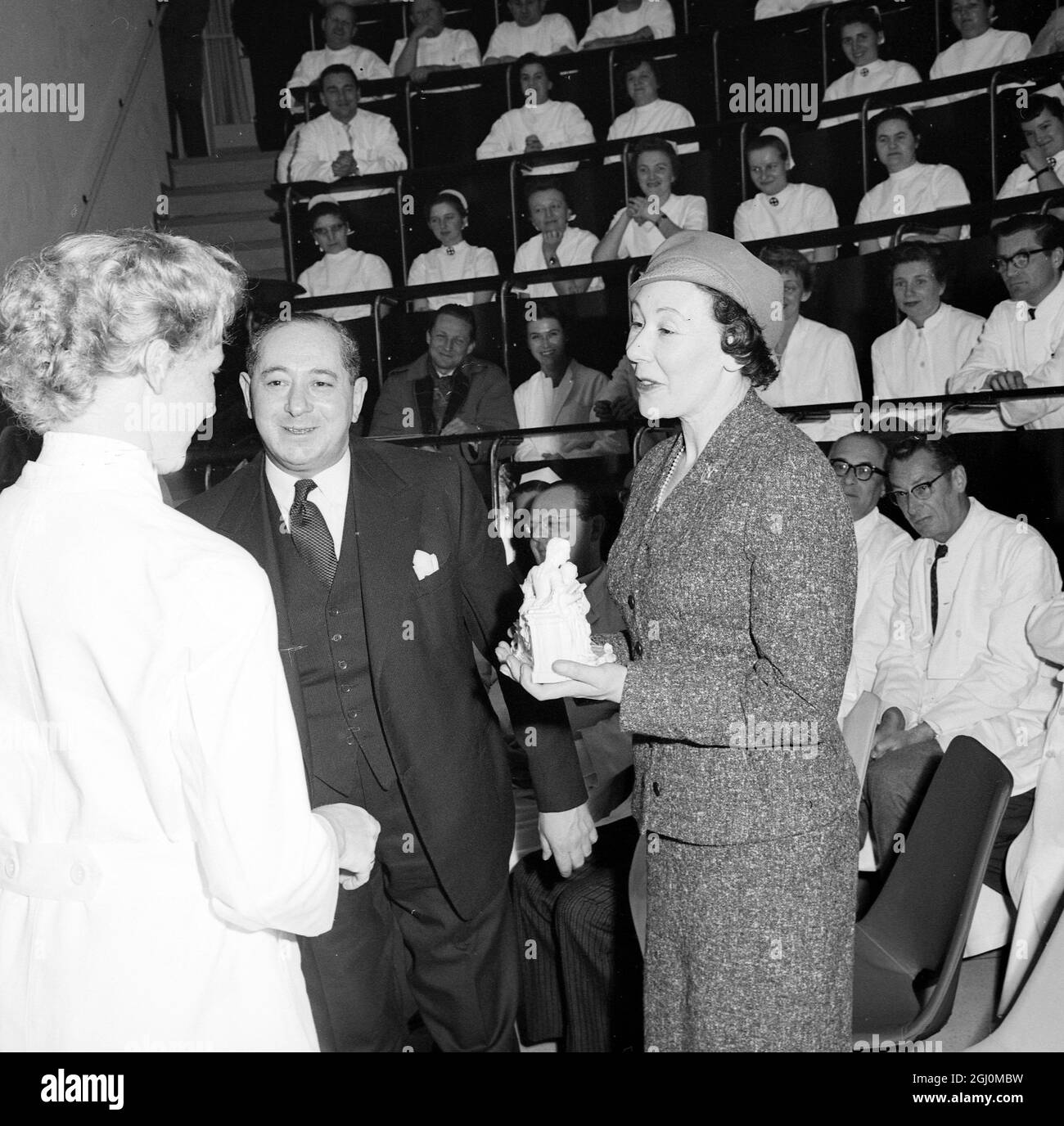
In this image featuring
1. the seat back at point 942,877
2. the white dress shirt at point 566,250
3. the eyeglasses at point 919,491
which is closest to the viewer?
the seat back at point 942,877

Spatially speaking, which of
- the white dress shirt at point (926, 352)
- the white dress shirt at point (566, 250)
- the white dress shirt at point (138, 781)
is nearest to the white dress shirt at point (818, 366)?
the white dress shirt at point (926, 352)

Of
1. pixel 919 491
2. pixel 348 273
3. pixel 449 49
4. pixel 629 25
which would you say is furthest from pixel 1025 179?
pixel 449 49

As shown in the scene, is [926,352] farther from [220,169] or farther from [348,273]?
[220,169]

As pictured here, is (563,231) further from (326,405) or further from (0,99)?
(326,405)

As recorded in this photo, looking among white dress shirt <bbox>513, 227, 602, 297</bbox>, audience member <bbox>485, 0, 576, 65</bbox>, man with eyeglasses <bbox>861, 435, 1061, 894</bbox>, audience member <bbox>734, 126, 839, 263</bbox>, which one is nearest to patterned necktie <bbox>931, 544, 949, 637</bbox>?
man with eyeglasses <bbox>861, 435, 1061, 894</bbox>

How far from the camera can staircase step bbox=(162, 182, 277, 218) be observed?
22.6 feet

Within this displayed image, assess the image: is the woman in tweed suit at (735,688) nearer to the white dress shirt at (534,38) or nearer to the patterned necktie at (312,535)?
the patterned necktie at (312,535)

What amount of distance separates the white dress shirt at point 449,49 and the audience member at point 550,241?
1561mm

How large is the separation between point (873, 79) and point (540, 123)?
1.78m

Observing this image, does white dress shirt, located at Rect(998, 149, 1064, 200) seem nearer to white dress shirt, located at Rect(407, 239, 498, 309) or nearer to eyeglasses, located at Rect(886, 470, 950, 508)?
eyeglasses, located at Rect(886, 470, 950, 508)

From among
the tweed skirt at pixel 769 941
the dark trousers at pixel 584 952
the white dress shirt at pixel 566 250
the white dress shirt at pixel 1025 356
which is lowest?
the dark trousers at pixel 584 952

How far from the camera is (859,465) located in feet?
12.9

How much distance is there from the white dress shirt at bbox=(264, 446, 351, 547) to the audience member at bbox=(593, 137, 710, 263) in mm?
3867

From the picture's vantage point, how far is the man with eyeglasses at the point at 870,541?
12.8 feet
